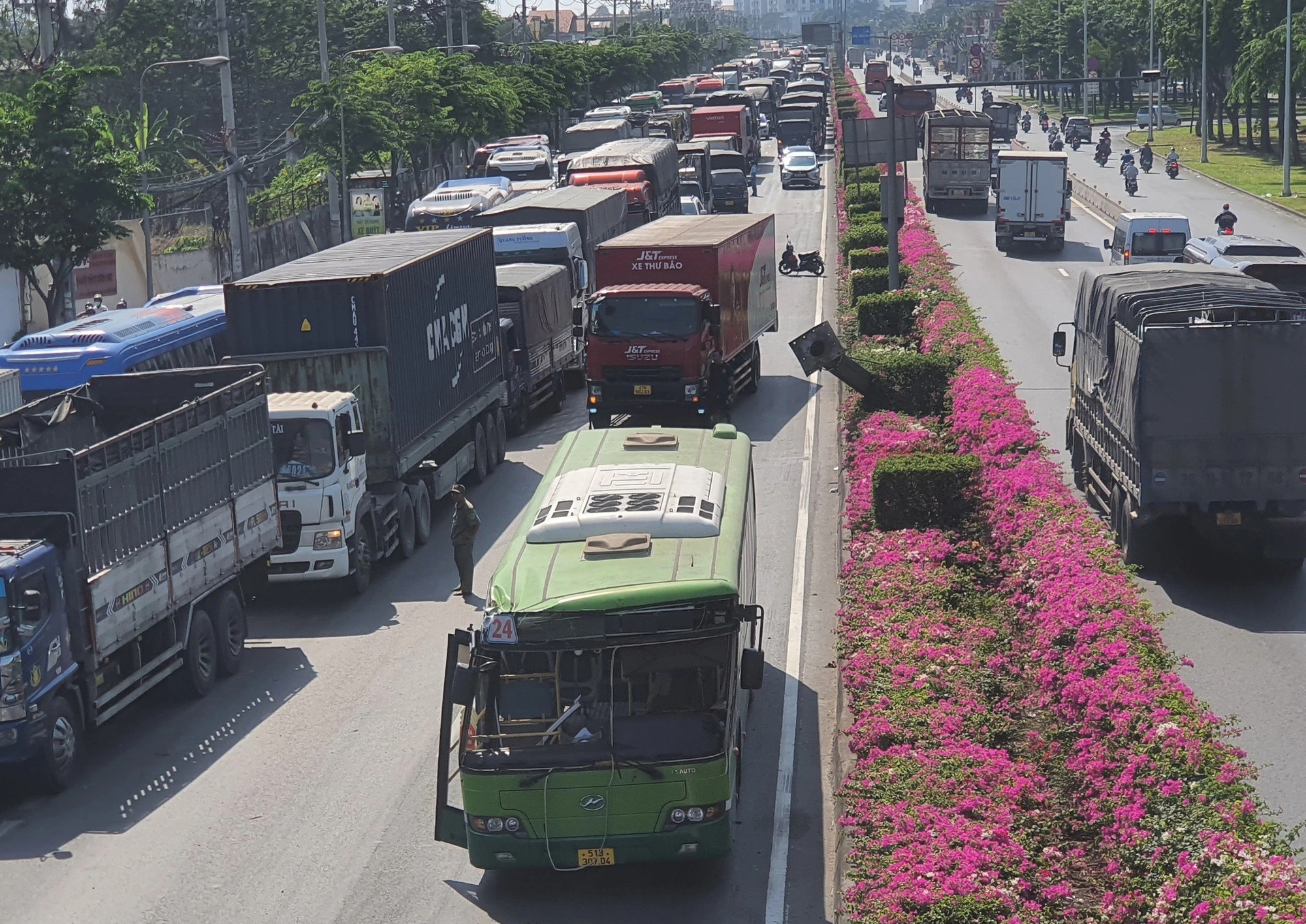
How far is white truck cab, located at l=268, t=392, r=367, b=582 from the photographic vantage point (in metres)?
19.5

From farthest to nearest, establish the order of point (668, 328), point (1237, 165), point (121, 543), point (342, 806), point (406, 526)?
point (1237, 165)
point (668, 328)
point (406, 526)
point (121, 543)
point (342, 806)

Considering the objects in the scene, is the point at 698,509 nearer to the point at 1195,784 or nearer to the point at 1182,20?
the point at 1195,784

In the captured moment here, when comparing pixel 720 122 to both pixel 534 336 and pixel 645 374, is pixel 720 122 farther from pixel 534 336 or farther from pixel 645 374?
pixel 645 374

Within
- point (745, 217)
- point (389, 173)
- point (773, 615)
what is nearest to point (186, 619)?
point (773, 615)

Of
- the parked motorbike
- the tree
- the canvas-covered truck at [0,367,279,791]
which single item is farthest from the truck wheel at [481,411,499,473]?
the parked motorbike

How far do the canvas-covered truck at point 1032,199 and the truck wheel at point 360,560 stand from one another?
32.7 metres

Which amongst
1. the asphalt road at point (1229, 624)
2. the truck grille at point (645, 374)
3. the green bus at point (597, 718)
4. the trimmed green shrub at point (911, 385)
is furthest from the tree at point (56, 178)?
the green bus at point (597, 718)

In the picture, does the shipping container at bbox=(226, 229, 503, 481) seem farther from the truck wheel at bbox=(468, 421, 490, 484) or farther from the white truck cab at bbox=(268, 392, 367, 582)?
the truck wheel at bbox=(468, 421, 490, 484)

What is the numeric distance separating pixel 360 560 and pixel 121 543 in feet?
16.9

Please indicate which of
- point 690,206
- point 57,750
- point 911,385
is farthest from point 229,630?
point 690,206

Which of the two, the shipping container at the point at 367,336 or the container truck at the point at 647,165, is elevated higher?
the container truck at the point at 647,165

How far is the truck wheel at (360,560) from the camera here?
65.4 feet

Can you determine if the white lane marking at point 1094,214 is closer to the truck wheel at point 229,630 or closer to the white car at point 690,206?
the white car at point 690,206

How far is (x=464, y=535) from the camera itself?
19.4m
